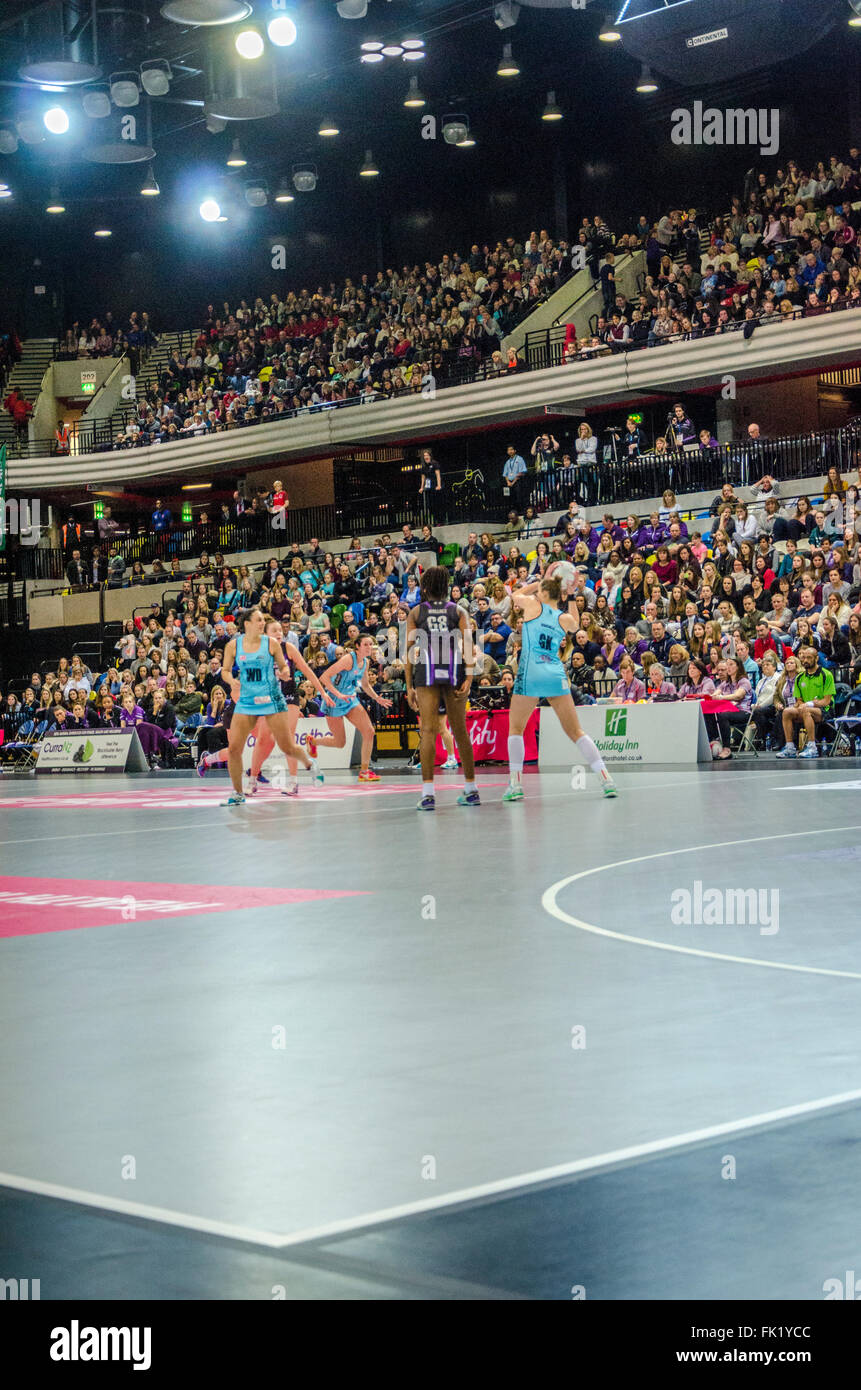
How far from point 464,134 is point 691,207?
5.72 m

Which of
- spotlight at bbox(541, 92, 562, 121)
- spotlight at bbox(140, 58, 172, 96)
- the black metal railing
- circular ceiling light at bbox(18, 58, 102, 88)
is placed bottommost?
the black metal railing

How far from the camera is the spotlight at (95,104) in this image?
2823 cm

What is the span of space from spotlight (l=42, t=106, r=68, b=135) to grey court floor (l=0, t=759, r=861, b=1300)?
24.0 meters

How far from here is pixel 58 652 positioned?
4034 centimetres

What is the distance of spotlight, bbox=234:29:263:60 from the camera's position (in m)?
25.6

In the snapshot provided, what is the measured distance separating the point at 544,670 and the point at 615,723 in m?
7.02

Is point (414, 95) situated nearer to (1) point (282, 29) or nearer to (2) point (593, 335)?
(2) point (593, 335)

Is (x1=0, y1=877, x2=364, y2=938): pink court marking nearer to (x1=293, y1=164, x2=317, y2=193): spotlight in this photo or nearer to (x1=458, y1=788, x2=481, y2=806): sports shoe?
(x1=458, y1=788, x2=481, y2=806): sports shoe

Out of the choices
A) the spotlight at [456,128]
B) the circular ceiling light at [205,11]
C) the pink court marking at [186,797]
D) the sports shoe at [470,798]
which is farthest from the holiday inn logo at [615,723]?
the spotlight at [456,128]

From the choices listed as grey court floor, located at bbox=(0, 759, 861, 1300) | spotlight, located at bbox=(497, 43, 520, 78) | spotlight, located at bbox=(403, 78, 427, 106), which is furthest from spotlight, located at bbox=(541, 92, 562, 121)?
grey court floor, located at bbox=(0, 759, 861, 1300)

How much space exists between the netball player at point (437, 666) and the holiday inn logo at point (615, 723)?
7080mm

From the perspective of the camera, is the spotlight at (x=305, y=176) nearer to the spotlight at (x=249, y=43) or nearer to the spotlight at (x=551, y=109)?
the spotlight at (x=551, y=109)

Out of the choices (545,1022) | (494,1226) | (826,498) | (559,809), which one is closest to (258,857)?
(559,809)
